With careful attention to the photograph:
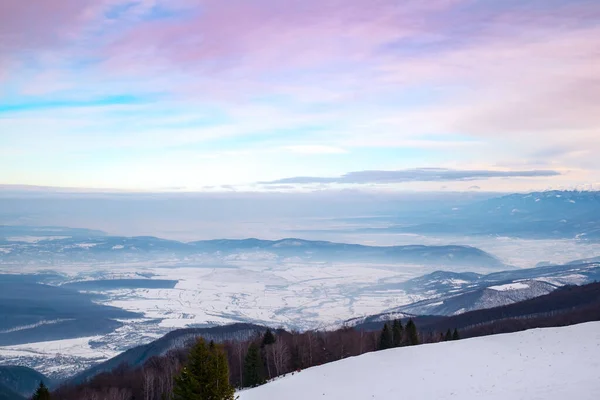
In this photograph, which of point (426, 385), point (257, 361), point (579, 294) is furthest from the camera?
point (579, 294)

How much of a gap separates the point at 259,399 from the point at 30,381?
9720 centimetres

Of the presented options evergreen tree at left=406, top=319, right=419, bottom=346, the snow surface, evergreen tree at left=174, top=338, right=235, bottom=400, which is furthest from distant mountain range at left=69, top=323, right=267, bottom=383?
the snow surface

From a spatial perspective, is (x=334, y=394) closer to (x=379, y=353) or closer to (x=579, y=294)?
(x=379, y=353)

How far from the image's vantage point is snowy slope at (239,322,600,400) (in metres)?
19.5

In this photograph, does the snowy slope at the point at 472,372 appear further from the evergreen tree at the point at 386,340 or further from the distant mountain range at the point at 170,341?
the distant mountain range at the point at 170,341

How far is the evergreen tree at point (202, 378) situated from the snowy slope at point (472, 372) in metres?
8.41

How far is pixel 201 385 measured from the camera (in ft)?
56.6

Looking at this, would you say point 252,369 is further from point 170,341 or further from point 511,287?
point 511,287

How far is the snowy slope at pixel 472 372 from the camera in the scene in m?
19.5

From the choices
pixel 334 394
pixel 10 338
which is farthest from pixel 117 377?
pixel 10 338

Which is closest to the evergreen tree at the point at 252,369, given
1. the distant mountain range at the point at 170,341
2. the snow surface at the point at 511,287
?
the distant mountain range at the point at 170,341

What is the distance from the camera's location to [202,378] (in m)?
17.3

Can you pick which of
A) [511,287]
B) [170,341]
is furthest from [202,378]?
[511,287]

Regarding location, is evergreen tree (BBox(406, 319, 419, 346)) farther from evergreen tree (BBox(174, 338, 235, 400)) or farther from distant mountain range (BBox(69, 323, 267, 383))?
distant mountain range (BBox(69, 323, 267, 383))
